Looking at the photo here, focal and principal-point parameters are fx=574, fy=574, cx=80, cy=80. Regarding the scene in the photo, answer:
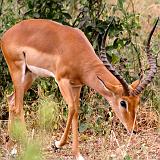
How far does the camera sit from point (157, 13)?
9.88 meters

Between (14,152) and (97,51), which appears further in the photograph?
(97,51)

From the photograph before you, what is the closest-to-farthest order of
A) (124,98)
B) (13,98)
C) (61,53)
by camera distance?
(124,98)
(61,53)
(13,98)

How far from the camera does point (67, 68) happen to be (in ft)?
17.4

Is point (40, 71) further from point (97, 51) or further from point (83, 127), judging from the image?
point (97, 51)

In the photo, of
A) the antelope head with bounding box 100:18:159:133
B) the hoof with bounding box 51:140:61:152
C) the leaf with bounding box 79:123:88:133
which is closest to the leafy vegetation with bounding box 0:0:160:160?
the leaf with bounding box 79:123:88:133

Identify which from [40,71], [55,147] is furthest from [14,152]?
[40,71]

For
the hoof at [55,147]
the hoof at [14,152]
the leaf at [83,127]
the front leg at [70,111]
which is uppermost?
the front leg at [70,111]

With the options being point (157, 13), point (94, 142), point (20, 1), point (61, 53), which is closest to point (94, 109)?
point (94, 142)

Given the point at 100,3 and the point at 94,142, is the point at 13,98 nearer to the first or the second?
the point at 94,142

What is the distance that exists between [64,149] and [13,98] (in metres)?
0.82

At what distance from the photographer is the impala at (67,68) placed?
199 inches

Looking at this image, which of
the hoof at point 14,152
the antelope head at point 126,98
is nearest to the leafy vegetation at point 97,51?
the hoof at point 14,152

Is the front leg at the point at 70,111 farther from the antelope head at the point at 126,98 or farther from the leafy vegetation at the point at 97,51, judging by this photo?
the leafy vegetation at the point at 97,51

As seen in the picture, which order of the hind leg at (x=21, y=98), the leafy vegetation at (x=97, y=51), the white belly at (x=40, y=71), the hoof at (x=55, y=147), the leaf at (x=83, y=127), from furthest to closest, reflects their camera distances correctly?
the leafy vegetation at (x=97, y=51) → the leaf at (x=83, y=127) → the hind leg at (x=21, y=98) → the white belly at (x=40, y=71) → the hoof at (x=55, y=147)
